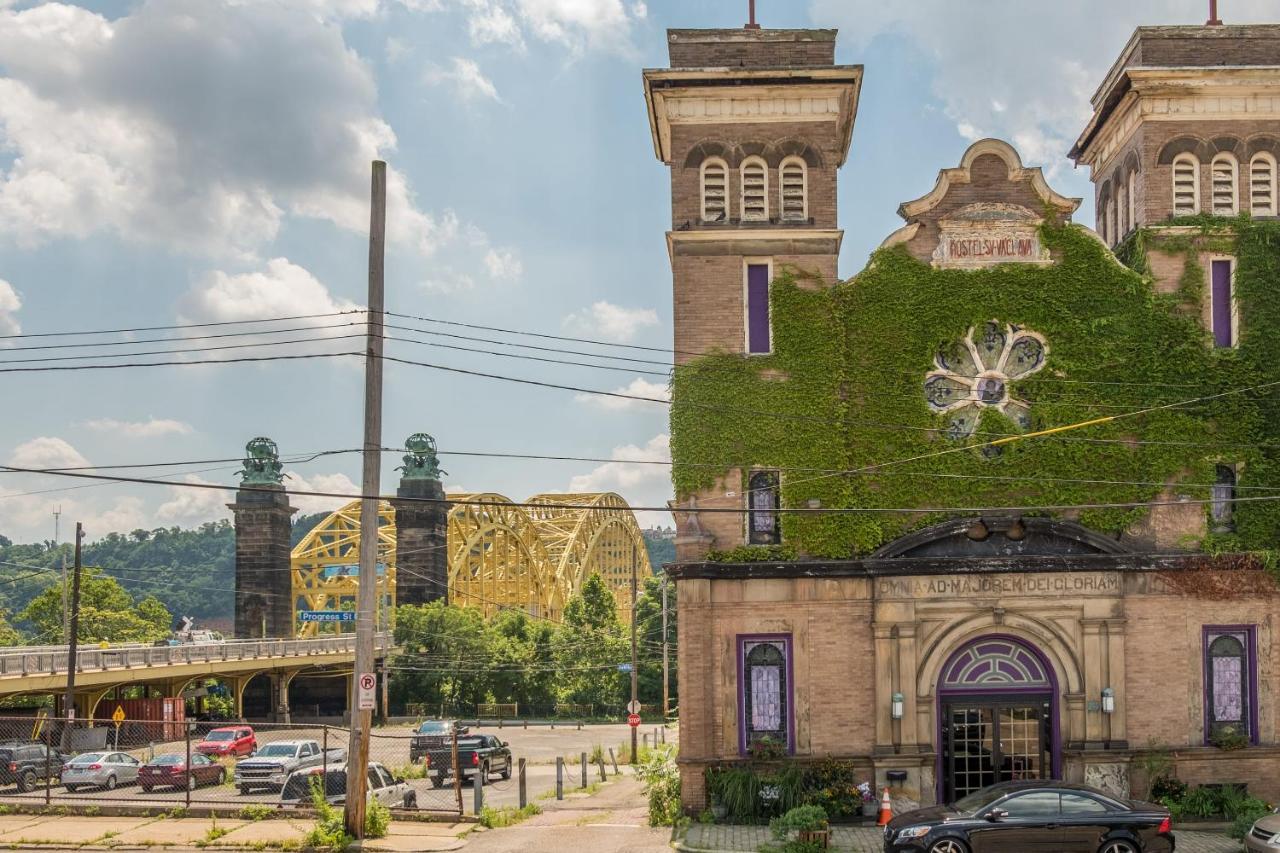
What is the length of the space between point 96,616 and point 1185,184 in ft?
330

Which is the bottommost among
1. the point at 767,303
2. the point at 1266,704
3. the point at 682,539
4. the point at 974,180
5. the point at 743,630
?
the point at 1266,704

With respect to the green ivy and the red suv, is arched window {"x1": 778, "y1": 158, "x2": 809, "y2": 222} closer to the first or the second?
the green ivy

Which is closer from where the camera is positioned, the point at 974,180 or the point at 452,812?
the point at 452,812

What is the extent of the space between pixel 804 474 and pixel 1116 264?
8353 mm

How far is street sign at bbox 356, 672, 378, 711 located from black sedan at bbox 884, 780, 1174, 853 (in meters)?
8.99

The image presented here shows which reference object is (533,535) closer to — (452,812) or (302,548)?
(302,548)

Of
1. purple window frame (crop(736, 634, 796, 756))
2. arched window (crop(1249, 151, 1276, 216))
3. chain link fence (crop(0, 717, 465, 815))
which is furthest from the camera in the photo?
arched window (crop(1249, 151, 1276, 216))

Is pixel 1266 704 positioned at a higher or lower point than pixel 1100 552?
lower

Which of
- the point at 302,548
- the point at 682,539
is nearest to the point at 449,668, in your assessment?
the point at 302,548

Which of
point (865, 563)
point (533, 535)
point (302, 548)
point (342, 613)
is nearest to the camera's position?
point (865, 563)

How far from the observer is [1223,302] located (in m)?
28.6

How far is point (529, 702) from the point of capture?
84.7m

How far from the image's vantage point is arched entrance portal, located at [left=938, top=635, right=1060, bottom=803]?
87.6 ft

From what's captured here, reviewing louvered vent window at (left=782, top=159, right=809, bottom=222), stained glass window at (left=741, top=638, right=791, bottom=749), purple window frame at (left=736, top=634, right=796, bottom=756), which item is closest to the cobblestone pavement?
purple window frame at (left=736, top=634, right=796, bottom=756)
